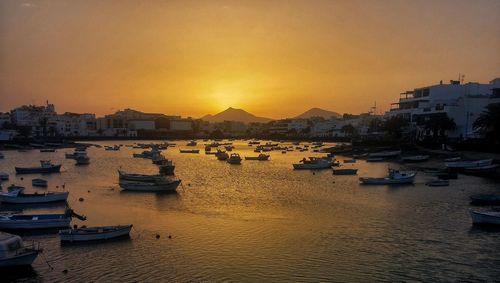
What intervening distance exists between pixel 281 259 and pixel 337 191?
74.7ft

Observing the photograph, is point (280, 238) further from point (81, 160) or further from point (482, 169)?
point (81, 160)

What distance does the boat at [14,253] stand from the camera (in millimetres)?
18719

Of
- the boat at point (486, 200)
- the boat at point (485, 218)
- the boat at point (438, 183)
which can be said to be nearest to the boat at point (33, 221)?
the boat at point (485, 218)

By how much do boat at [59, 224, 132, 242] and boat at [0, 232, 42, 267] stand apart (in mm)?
3553

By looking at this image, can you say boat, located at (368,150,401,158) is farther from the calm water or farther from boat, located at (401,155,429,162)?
the calm water

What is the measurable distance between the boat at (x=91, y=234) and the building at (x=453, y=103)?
242 feet

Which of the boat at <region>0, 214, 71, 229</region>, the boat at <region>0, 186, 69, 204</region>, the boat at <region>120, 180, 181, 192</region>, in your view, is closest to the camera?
the boat at <region>0, 214, 71, 229</region>

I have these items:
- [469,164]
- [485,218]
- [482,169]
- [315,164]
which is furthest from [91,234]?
[469,164]

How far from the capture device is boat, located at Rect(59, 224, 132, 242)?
23.1 meters

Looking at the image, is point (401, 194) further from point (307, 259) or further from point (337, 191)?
point (307, 259)

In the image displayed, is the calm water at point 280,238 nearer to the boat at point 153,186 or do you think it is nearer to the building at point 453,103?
the boat at point 153,186

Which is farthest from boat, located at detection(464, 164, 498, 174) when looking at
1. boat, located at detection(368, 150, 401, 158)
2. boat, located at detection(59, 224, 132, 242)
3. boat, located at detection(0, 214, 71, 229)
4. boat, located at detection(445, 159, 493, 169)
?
boat, located at detection(0, 214, 71, 229)

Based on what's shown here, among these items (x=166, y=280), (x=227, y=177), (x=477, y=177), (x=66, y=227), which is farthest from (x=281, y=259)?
(x=477, y=177)

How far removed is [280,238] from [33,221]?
1459cm
